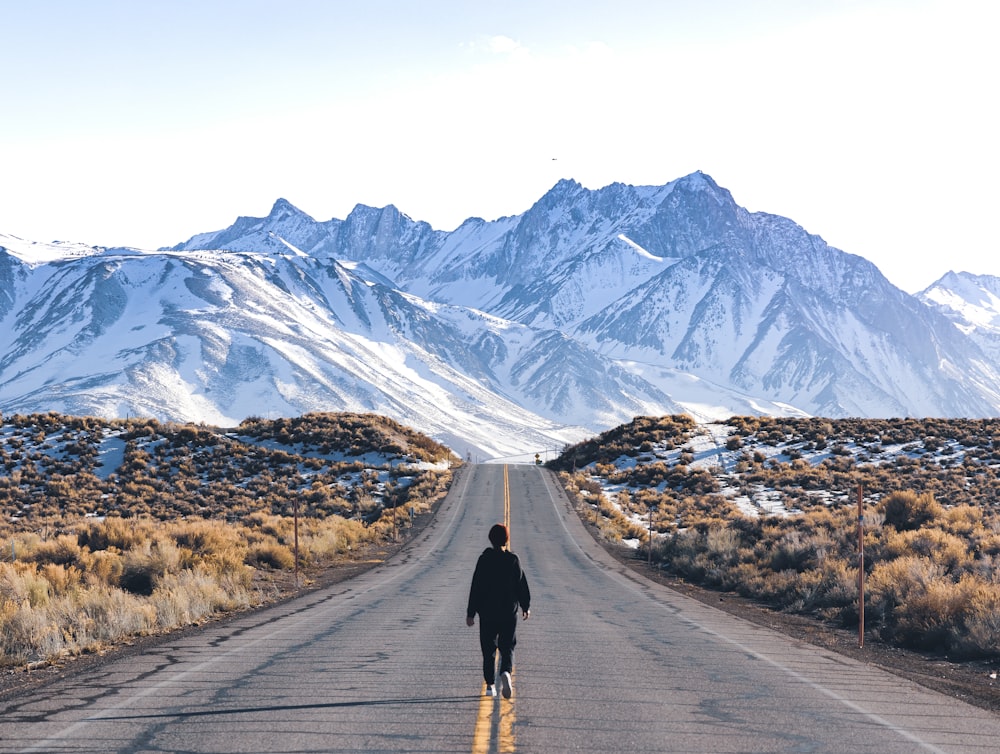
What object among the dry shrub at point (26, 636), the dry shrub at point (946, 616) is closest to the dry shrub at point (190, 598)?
the dry shrub at point (26, 636)

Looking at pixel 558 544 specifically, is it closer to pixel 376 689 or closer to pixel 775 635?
pixel 775 635

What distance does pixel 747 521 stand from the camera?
30328mm

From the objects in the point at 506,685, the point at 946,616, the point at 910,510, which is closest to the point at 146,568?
the point at 506,685

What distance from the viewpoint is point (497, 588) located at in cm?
966

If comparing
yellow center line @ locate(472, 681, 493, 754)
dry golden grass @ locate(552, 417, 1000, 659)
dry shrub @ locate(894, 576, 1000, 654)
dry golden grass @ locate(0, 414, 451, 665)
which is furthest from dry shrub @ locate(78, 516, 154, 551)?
dry shrub @ locate(894, 576, 1000, 654)

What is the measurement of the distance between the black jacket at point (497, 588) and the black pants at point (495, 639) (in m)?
0.06

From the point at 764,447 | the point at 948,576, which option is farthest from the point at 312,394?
the point at 948,576

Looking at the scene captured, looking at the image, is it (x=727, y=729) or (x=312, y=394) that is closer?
(x=727, y=729)

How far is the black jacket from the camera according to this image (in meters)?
9.62

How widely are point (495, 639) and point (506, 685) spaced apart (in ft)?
2.07

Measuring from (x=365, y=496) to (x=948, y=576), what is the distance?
115 ft

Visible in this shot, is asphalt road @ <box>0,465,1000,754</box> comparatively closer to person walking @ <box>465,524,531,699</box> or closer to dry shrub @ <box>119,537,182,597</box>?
person walking @ <box>465,524,531,699</box>

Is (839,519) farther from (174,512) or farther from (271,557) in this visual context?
(174,512)

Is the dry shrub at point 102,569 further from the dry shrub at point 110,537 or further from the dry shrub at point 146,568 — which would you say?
the dry shrub at point 110,537
